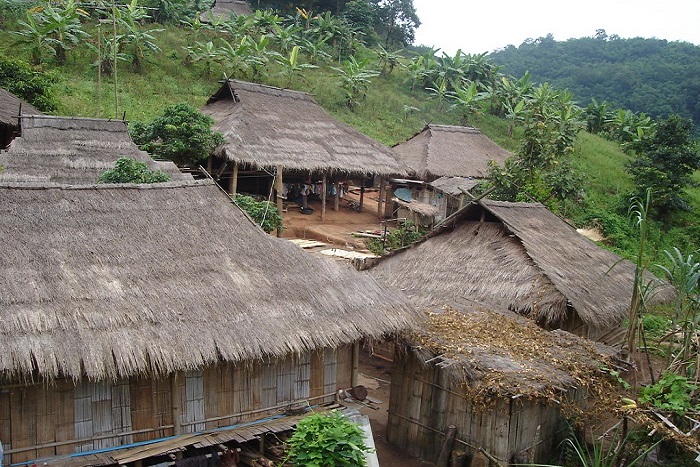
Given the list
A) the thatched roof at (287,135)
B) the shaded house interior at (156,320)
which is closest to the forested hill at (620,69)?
the thatched roof at (287,135)

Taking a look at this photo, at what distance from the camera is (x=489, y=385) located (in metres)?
9.19

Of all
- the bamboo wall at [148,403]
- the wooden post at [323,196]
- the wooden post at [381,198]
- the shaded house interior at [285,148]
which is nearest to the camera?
the bamboo wall at [148,403]

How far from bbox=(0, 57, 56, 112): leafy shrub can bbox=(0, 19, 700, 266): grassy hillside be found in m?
1.37

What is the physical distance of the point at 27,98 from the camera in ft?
76.2

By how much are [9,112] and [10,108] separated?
0.41 m

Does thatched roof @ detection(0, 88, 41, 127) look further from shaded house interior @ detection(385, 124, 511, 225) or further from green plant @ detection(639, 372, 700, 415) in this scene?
green plant @ detection(639, 372, 700, 415)

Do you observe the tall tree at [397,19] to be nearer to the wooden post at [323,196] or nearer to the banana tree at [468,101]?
the banana tree at [468,101]

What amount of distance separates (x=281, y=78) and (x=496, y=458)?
27.2 meters

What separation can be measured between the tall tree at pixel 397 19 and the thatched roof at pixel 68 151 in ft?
117

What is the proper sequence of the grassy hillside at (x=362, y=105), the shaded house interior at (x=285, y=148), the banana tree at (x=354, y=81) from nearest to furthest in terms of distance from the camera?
1. the shaded house interior at (x=285, y=148)
2. the grassy hillside at (x=362, y=105)
3. the banana tree at (x=354, y=81)

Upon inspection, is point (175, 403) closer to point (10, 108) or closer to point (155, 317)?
point (155, 317)

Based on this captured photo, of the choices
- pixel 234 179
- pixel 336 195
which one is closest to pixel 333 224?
pixel 336 195

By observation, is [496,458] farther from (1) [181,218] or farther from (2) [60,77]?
(2) [60,77]

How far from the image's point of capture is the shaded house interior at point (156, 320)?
25.1 ft
